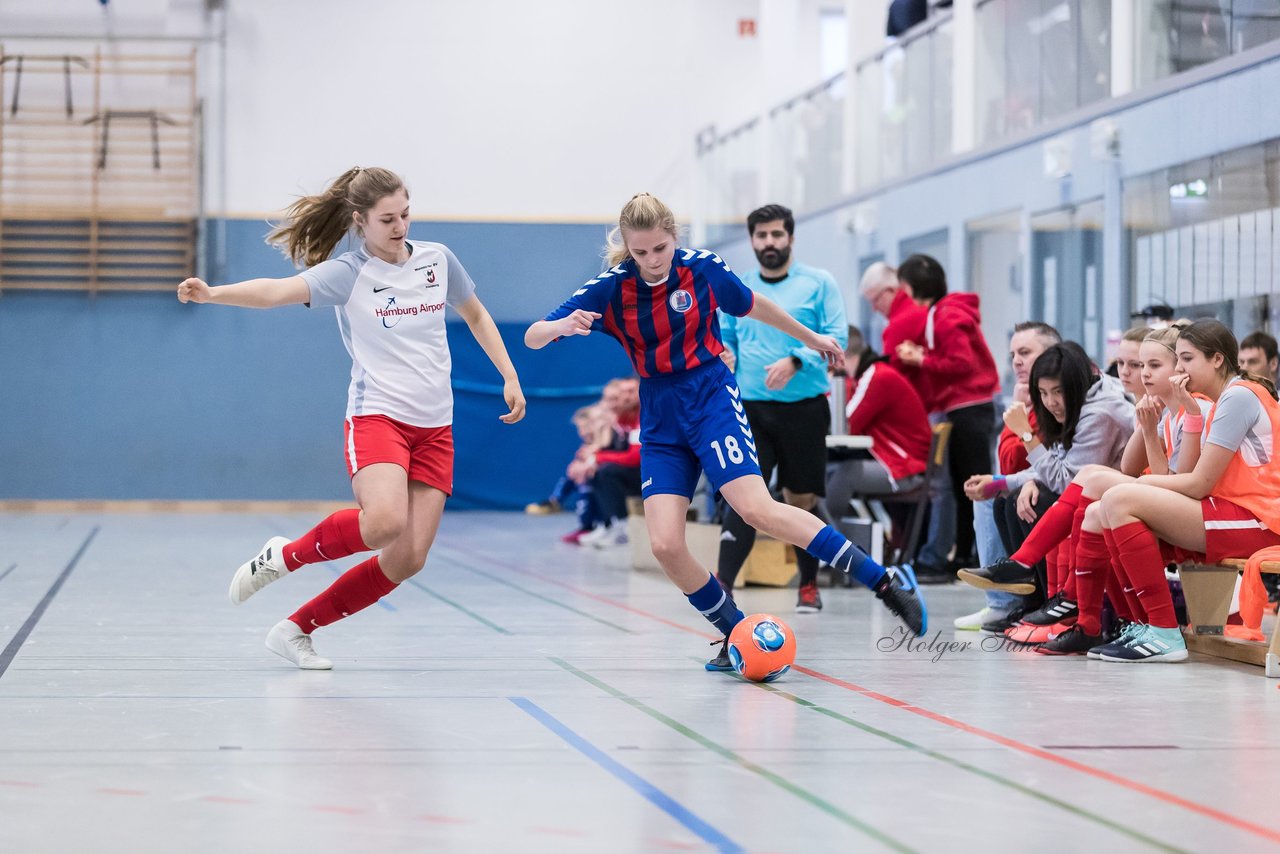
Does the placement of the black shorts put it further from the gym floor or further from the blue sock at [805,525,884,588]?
the blue sock at [805,525,884,588]

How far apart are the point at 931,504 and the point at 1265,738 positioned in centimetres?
498

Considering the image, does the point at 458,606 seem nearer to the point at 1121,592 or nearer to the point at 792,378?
the point at 792,378

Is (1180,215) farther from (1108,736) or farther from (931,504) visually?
(1108,736)

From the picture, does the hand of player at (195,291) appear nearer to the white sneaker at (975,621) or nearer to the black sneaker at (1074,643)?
the black sneaker at (1074,643)

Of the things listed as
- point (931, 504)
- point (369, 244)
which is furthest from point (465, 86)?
point (369, 244)

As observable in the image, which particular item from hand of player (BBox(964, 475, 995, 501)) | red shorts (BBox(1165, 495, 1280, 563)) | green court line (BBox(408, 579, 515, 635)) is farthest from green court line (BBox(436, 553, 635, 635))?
red shorts (BBox(1165, 495, 1280, 563))

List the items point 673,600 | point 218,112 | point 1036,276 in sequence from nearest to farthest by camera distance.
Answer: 1. point 673,600
2. point 1036,276
3. point 218,112

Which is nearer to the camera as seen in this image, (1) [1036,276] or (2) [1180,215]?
(2) [1180,215]

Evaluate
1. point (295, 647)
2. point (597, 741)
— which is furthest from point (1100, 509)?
point (295, 647)

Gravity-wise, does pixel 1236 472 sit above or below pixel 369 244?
below

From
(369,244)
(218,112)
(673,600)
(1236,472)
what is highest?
(218,112)

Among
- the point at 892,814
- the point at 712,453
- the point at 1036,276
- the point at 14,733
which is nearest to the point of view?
the point at 892,814

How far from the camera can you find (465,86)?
17.1 metres

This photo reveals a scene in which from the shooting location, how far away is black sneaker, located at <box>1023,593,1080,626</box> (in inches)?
216
